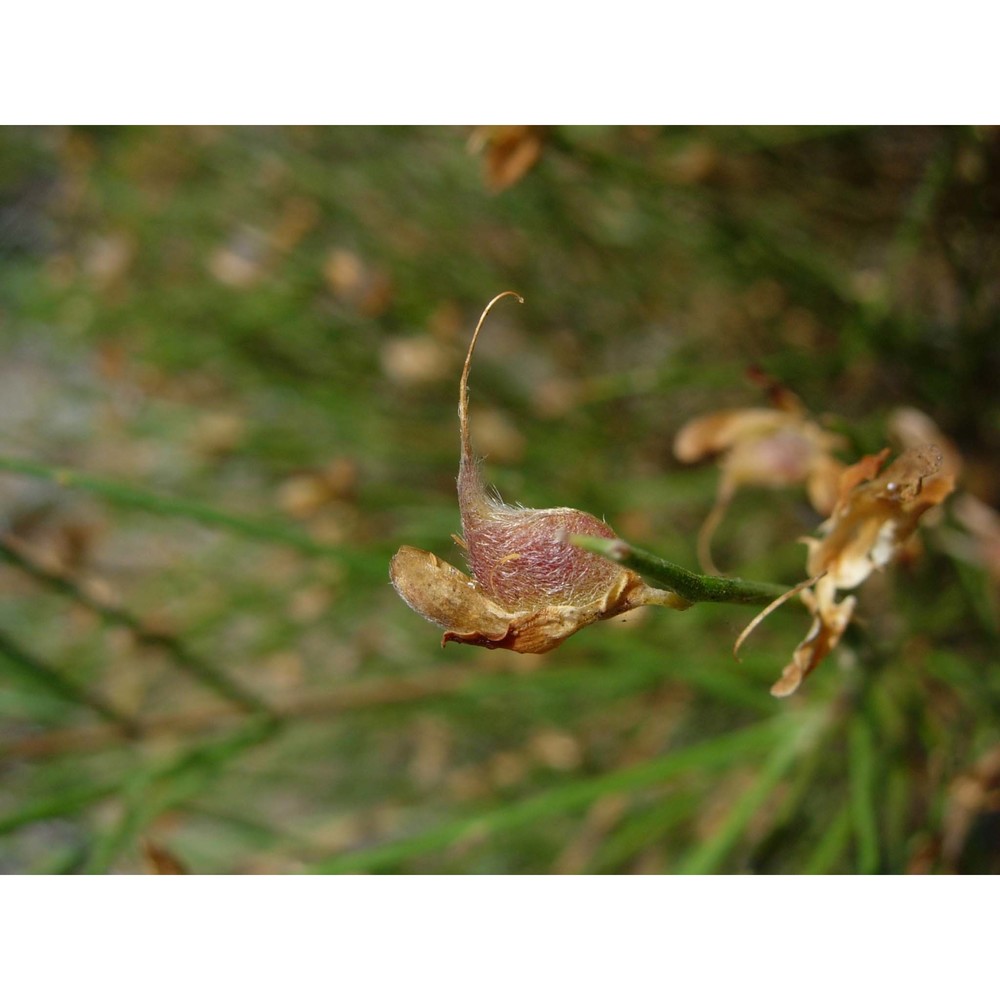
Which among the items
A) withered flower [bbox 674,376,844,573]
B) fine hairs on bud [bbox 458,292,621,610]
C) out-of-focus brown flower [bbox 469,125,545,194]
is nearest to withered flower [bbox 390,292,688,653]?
fine hairs on bud [bbox 458,292,621,610]

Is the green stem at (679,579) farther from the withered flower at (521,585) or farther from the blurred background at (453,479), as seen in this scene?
the blurred background at (453,479)

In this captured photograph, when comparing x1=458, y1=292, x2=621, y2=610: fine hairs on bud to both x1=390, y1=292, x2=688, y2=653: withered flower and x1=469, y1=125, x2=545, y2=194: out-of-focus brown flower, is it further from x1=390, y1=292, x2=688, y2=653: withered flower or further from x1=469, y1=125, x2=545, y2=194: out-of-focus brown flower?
x1=469, y1=125, x2=545, y2=194: out-of-focus brown flower

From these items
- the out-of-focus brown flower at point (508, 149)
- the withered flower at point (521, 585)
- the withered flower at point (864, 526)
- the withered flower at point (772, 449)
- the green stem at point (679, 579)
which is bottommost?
the green stem at point (679, 579)

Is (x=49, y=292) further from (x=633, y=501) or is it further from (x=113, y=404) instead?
(x=633, y=501)

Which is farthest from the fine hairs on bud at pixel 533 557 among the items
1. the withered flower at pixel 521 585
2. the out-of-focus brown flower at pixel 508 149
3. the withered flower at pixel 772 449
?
the out-of-focus brown flower at pixel 508 149

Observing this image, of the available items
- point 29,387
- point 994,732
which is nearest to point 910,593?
point 994,732

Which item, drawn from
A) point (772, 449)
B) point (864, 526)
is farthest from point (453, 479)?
point (864, 526)
